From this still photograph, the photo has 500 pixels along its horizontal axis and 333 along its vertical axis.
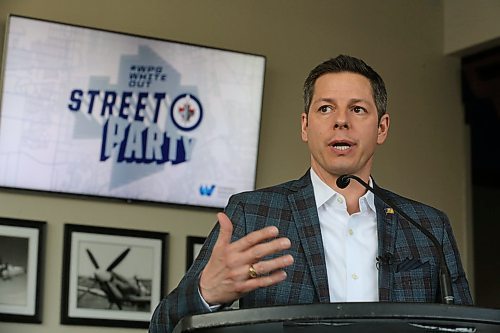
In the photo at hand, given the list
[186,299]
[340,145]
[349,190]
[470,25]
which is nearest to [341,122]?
[340,145]

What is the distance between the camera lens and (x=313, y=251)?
196cm

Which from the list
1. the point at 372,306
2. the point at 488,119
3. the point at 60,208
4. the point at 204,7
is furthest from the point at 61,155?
the point at 372,306

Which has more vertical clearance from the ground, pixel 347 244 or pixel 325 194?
pixel 325 194

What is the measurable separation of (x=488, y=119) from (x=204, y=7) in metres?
1.75

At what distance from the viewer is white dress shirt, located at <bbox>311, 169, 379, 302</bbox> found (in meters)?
1.97

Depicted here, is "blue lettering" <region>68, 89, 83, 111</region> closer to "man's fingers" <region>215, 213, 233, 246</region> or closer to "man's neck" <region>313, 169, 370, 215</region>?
"man's neck" <region>313, 169, 370, 215</region>

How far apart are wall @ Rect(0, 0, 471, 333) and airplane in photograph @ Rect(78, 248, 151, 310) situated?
0.38 ft

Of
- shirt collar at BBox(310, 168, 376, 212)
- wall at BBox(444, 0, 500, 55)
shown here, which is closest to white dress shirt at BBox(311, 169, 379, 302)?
shirt collar at BBox(310, 168, 376, 212)

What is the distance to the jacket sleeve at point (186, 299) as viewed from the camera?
5.57ft

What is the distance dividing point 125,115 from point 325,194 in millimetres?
2101

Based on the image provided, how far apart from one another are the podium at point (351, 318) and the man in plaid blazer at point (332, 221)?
416 mm

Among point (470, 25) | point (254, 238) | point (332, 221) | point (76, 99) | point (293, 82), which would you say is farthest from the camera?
point (470, 25)

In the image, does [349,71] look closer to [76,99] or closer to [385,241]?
[385,241]

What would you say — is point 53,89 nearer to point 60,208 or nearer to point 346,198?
point 60,208
